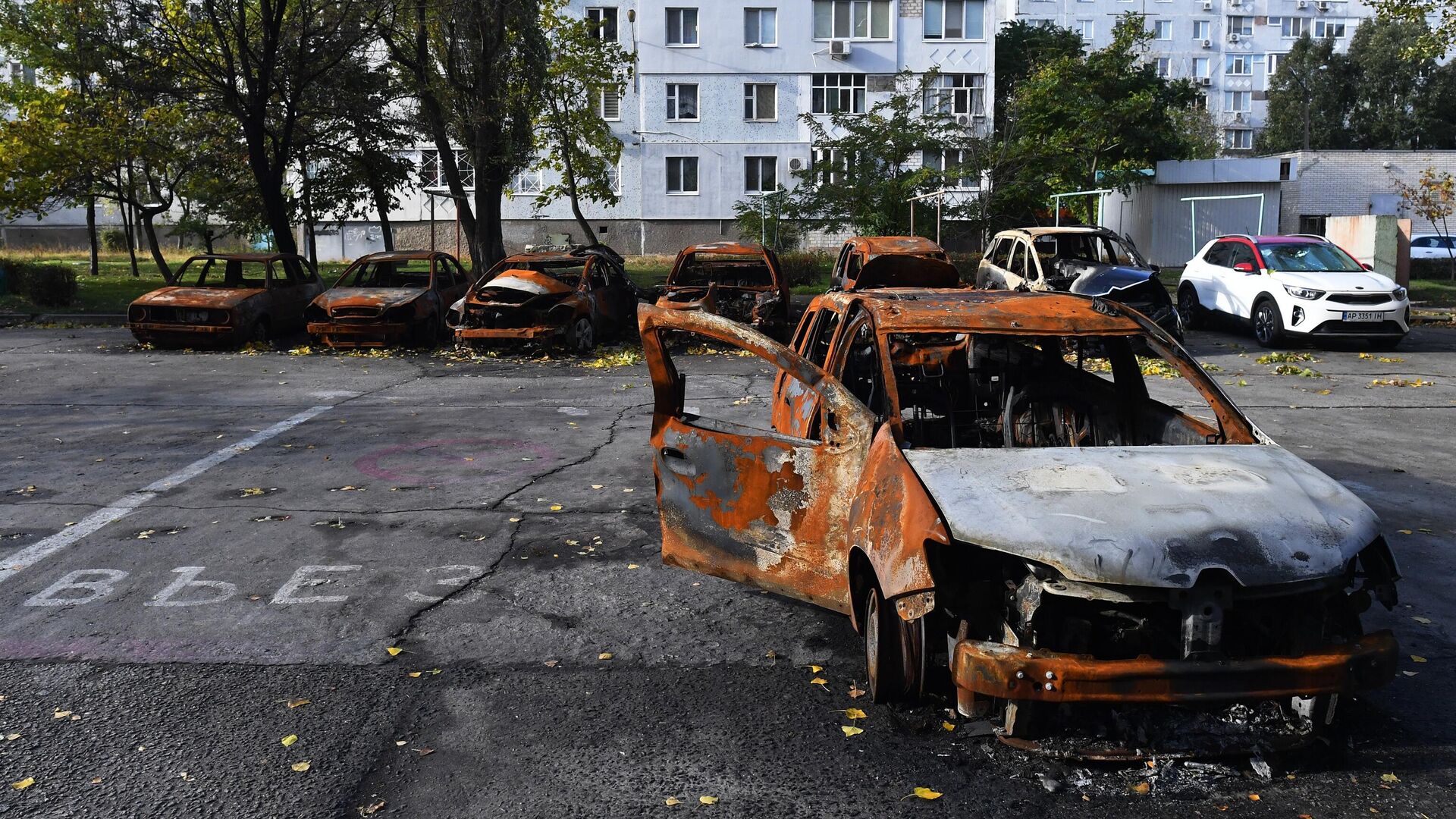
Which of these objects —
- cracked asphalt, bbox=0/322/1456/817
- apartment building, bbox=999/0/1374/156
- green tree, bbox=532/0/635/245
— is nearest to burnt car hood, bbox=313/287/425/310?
cracked asphalt, bbox=0/322/1456/817

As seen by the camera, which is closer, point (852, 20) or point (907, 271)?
point (907, 271)

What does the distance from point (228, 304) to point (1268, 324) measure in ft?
48.1

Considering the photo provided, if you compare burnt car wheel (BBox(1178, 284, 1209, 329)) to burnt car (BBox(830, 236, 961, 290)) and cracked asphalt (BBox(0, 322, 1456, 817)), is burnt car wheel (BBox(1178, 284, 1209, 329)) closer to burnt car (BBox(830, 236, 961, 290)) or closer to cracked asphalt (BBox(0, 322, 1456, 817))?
burnt car (BBox(830, 236, 961, 290))

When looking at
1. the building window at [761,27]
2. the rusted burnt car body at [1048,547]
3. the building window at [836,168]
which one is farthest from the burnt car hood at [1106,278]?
the building window at [761,27]

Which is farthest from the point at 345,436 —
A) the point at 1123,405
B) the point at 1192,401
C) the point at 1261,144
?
the point at 1261,144

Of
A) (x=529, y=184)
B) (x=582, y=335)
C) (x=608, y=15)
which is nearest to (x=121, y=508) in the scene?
(x=582, y=335)

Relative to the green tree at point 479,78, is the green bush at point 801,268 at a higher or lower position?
lower

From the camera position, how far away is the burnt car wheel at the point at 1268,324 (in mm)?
16109

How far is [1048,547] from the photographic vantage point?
12.0ft

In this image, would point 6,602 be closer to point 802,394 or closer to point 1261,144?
point 802,394

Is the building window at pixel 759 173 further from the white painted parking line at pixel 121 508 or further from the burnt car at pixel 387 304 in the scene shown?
the white painted parking line at pixel 121 508

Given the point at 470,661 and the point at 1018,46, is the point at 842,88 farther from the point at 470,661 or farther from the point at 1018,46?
the point at 470,661

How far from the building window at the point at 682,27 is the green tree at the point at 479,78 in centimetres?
1963

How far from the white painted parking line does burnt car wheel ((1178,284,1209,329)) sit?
14056 millimetres
